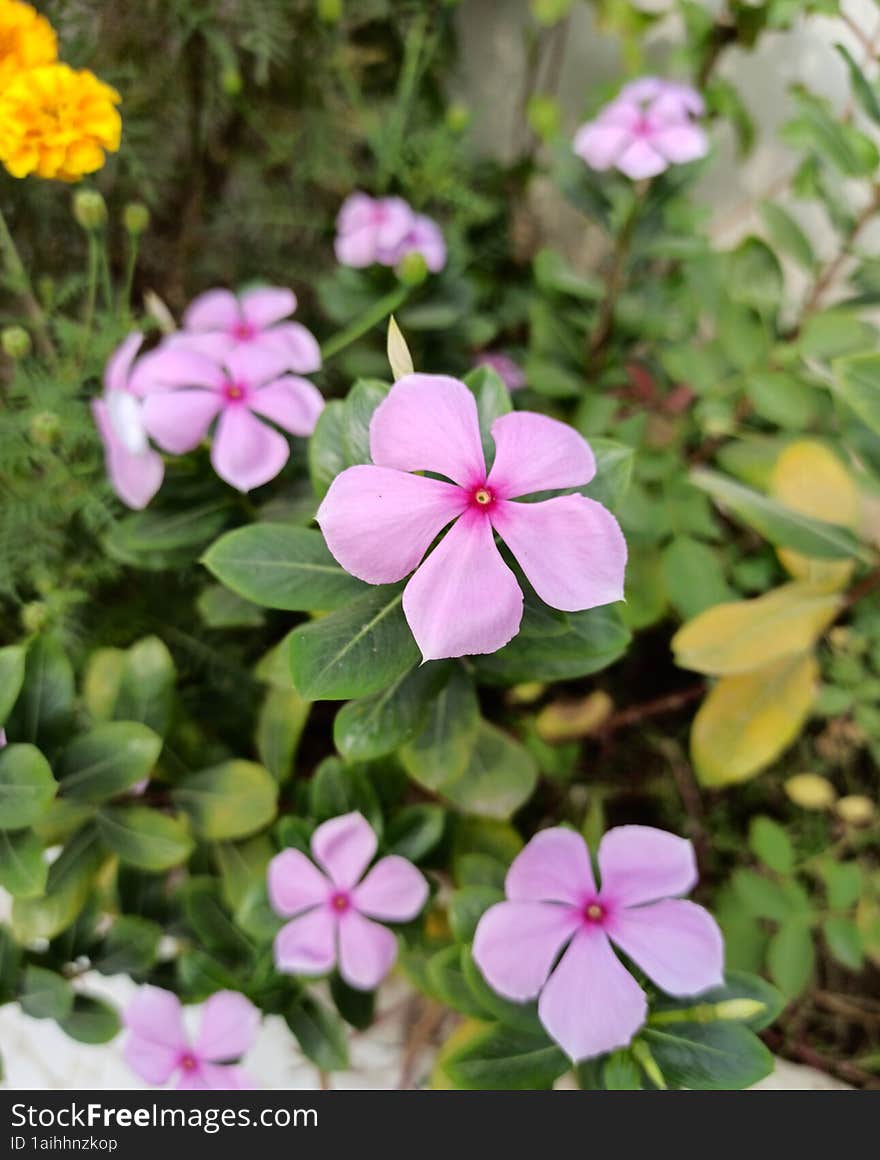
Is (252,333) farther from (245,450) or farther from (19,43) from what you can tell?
(19,43)

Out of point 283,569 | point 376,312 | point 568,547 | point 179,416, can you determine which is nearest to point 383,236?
point 376,312

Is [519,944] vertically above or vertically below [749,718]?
above

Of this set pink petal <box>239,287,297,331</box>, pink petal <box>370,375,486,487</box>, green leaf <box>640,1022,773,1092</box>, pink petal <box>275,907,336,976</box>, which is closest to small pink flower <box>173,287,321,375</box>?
pink petal <box>239,287,297,331</box>

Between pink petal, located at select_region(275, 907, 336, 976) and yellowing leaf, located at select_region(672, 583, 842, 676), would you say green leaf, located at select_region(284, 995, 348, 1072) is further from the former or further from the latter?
yellowing leaf, located at select_region(672, 583, 842, 676)

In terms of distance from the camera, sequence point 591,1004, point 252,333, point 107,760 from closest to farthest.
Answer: point 591,1004 < point 107,760 < point 252,333

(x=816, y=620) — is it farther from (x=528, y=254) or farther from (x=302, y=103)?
(x=302, y=103)

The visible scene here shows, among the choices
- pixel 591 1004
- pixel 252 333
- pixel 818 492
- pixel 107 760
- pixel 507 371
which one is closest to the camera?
pixel 591 1004

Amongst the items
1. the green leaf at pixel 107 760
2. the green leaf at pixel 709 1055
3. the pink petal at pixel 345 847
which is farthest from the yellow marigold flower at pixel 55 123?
the green leaf at pixel 709 1055
